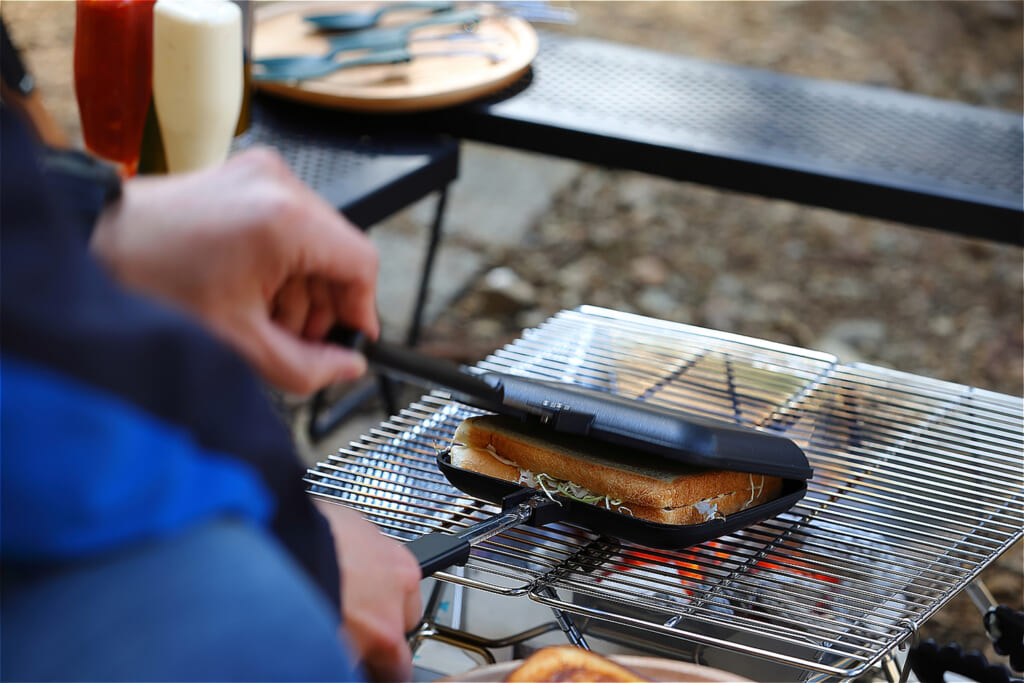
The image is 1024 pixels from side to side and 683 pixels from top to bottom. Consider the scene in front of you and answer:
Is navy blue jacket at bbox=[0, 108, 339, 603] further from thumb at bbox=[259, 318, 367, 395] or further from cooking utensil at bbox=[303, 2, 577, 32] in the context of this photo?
cooking utensil at bbox=[303, 2, 577, 32]

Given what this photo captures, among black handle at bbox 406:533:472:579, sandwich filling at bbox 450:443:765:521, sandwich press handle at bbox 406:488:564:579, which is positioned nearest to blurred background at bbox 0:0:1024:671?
sandwich filling at bbox 450:443:765:521

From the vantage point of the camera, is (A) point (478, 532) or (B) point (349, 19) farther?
(B) point (349, 19)

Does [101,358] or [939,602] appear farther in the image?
[939,602]

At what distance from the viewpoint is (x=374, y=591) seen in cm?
63

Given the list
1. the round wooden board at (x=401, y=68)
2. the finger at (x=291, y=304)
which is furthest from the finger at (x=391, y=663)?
the round wooden board at (x=401, y=68)

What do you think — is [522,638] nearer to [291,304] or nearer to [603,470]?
[603,470]

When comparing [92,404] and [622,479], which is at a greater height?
[92,404]

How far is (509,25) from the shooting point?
1777 mm

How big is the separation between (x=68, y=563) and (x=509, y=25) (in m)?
1.52

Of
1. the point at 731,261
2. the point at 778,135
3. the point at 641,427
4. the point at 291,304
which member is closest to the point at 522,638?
the point at 641,427

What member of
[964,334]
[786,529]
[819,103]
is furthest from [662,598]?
[964,334]

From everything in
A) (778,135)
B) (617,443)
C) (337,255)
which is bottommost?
(617,443)

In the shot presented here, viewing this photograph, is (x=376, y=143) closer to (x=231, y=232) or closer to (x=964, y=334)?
(x=231, y=232)

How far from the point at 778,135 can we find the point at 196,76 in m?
0.90
